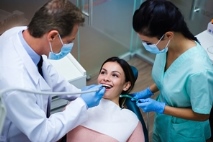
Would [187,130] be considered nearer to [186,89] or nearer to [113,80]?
[186,89]

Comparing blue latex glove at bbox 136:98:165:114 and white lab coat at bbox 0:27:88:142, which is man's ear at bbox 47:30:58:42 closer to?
white lab coat at bbox 0:27:88:142

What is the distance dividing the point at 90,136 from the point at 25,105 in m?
0.48

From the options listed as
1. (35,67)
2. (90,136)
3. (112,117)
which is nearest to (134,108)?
(112,117)

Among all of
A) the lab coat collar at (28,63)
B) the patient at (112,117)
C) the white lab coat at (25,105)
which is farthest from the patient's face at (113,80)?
the lab coat collar at (28,63)

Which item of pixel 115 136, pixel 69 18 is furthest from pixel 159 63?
pixel 69 18

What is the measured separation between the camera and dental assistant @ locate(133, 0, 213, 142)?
133cm

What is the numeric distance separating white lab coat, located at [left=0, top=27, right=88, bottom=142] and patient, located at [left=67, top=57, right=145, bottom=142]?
0.17 m

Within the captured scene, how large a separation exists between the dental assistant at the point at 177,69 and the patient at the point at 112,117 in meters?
0.13

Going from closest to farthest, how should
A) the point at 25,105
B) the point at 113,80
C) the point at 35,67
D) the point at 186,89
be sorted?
the point at 25,105, the point at 35,67, the point at 186,89, the point at 113,80

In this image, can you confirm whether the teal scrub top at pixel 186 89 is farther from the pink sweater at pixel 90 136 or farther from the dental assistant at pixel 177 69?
the pink sweater at pixel 90 136

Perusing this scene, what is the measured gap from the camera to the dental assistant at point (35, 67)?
1202mm

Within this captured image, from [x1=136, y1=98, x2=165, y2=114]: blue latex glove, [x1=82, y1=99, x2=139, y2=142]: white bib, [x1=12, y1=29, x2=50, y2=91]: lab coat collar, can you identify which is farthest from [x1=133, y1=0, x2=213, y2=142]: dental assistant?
[x1=12, y1=29, x2=50, y2=91]: lab coat collar

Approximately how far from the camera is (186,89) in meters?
1.46

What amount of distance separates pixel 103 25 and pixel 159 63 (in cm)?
142
